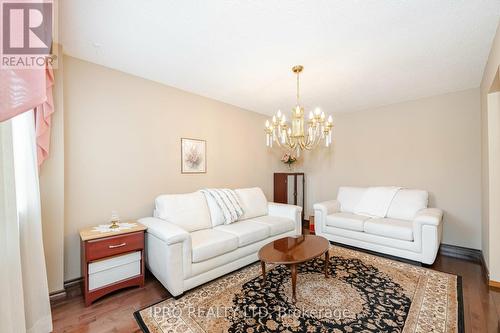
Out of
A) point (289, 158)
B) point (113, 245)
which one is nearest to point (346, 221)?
point (289, 158)

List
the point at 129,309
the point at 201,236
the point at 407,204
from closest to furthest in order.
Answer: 1. the point at 129,309
2. the point at 201,236
3. the point at 407,204

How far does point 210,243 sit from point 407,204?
3.01 metres

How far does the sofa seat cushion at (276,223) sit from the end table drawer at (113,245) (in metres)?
1.52

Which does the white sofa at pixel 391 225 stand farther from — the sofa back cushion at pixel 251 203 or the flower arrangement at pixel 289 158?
the flower arrangement at pixel 289 158

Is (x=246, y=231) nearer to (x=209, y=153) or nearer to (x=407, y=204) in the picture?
(x=209, y=153)

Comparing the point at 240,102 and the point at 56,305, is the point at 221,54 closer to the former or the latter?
the point at 240,102

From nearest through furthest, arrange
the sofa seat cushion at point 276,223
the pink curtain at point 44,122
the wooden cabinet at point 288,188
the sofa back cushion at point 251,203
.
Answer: the pink curtain at point 44,122 < the sofa seat cushion at point 276,223 < the sofa back cushion at point 251,203 < the wooden cabinet at point 288,188

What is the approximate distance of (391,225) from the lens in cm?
303

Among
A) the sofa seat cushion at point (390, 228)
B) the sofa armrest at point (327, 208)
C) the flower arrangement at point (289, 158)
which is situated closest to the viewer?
the sofa seat cushion at point (390, 228)

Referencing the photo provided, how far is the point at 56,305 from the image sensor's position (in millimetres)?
2039

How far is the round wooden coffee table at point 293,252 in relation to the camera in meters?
2.00

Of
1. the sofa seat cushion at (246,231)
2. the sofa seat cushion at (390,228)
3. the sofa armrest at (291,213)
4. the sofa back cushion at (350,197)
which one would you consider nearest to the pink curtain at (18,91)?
the sofa seat cushion at (246,231)

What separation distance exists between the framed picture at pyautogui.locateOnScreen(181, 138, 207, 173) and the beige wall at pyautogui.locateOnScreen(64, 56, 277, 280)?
80 millimetres

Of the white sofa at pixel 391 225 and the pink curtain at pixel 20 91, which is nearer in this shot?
the pink curtain at pixel 20 91
